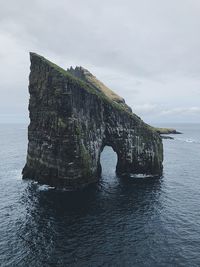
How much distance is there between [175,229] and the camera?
5475cm

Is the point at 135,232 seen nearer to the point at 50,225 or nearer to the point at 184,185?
the point at 50,225

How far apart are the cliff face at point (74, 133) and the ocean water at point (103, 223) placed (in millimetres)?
5443

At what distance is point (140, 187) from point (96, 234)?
30.9 meters

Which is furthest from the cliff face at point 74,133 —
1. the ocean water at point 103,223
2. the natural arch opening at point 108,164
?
the ocean water at point 103,223

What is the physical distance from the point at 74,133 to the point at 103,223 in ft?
87.8

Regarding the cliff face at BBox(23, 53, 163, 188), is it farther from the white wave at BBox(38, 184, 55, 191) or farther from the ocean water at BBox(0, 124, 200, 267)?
the ocean water at BBox(0, 124, 200, 267)

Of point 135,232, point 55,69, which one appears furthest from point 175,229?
point 55,69

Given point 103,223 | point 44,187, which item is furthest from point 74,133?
point 103,223

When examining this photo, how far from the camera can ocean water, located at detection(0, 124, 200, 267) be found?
149 feet

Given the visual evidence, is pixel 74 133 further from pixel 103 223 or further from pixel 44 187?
pixel 103 223

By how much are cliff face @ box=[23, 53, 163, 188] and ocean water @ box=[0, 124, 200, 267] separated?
544cm

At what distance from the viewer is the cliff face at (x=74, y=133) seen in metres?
76.2

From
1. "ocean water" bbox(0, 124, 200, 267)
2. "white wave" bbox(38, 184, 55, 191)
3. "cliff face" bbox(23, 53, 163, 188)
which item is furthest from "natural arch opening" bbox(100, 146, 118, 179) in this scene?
"white wave" bbox(38, 184, 55, 191)

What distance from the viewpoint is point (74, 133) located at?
75.6 metres
